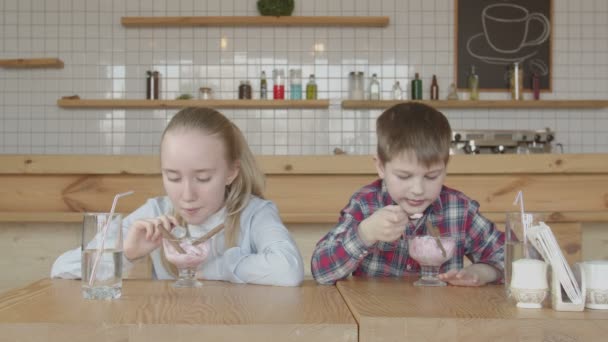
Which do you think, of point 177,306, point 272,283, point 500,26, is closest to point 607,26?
point 500,26

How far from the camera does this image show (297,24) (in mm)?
5191

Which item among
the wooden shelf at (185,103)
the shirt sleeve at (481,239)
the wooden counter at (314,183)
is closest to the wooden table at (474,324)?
the shirt sleeve at (481,239)

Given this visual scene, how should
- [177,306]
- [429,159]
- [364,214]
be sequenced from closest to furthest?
[177,306] → [429,159] → [364,214]

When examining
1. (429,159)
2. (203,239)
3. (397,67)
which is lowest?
(203,239)

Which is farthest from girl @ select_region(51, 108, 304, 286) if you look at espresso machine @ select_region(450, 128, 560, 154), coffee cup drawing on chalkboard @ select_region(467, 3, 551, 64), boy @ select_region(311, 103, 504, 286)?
coffee cup drawing on chalkboard @ select_region(467, 3, 551, 64)

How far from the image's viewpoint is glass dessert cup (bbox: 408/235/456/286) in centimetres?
138

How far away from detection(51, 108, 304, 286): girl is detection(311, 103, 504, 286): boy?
0.11 meters

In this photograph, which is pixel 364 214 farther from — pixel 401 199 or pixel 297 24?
pixel 297 24

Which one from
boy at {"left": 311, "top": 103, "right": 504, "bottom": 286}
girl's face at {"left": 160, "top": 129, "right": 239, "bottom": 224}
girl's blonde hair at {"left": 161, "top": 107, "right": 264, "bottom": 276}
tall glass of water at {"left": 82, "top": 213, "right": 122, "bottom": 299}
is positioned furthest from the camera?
girl's blonde hair at {"left": 161, "top": 107, "right": 264, "bottom": 276}

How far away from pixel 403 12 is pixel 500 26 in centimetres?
70

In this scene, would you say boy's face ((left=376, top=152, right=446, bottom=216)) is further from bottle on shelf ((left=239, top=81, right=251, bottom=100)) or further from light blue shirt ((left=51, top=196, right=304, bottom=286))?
bottle on shelf ((left=239, top=81, right=251, bottom=100))

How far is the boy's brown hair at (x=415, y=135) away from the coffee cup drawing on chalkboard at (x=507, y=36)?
365 centimetres

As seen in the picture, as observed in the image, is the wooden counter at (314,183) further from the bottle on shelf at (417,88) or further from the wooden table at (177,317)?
the bottle on shelf at (417,88)

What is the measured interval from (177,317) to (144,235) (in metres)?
0.46
